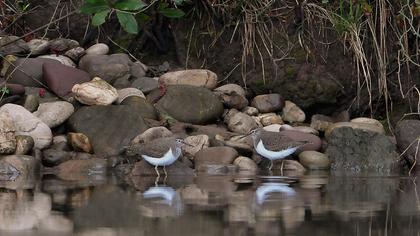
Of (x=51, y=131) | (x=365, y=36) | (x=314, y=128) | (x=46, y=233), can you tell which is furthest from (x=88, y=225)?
(x=365, y=36)

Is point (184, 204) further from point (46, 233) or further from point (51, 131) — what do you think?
point (51, 131)

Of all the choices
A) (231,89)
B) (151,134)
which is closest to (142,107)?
(151,134)

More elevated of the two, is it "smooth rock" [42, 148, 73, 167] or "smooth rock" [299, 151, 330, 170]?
"smooth rock" [42, 148, 73, 167]

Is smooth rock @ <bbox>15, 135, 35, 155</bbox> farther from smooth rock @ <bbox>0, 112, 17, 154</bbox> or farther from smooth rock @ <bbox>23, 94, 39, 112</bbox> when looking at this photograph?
smooth rock @ <bbox>23, 94, 39, 112</bbox>

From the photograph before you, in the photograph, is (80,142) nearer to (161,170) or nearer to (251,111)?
(161,170)

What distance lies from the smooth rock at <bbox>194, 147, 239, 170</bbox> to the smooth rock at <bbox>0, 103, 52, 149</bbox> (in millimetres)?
1720

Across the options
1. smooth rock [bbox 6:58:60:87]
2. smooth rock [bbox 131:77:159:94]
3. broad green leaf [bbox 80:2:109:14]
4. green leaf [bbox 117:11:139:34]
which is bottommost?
smooth rock [bbox 131:77:159:94]

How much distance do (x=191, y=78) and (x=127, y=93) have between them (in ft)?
3.53

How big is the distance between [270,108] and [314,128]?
2.14 feet

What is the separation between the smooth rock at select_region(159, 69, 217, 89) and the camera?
38.5 feet

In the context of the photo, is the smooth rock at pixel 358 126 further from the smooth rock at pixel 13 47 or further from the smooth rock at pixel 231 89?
the smooth rock at pixel 13 47

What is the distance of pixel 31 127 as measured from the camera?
32.5 feet

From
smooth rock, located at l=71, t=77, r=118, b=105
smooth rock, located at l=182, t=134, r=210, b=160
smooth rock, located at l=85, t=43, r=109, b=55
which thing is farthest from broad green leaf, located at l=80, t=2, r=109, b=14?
smooth rock, located at l=85, t=43, r=109, b=55

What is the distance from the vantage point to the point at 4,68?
11.5 m
